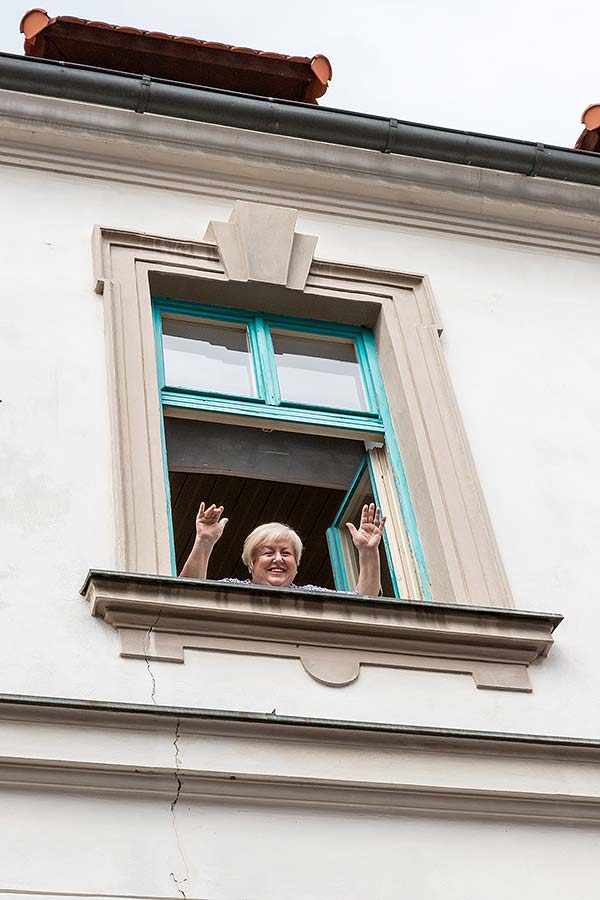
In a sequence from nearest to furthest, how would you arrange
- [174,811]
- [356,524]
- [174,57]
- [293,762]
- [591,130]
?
[174,811], [293,762], [356,524], [174,57], [591,130]

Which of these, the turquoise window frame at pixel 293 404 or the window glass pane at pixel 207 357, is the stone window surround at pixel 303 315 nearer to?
the turquoise window frame at pixel 293 404

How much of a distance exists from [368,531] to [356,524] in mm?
1254

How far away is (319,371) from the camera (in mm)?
7262

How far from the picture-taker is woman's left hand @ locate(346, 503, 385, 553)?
6.06 metres

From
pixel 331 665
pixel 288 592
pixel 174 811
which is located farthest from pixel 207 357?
pixel 174 811

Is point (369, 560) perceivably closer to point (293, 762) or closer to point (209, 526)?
point (209, 526)

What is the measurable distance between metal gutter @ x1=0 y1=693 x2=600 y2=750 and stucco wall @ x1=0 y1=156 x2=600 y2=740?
0.14 meters

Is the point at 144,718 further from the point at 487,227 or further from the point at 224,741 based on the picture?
the point at 487,227

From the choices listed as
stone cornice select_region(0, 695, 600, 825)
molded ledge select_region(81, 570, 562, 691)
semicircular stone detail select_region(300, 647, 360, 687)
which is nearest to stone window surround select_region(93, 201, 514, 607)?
molded ledge select_region(81, 570, 562, 691)

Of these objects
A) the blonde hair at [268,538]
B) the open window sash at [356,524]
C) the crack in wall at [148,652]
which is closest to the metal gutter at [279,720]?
the crack in wall at [148,652]

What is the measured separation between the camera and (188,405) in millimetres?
6770

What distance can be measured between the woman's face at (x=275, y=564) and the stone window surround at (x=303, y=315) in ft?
1.82

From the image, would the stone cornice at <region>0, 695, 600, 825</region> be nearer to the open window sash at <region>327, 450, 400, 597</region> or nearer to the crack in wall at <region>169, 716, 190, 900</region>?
the crack in wall at <region>169, 716, 190, 900</region>

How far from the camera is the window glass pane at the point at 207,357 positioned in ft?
22.9
